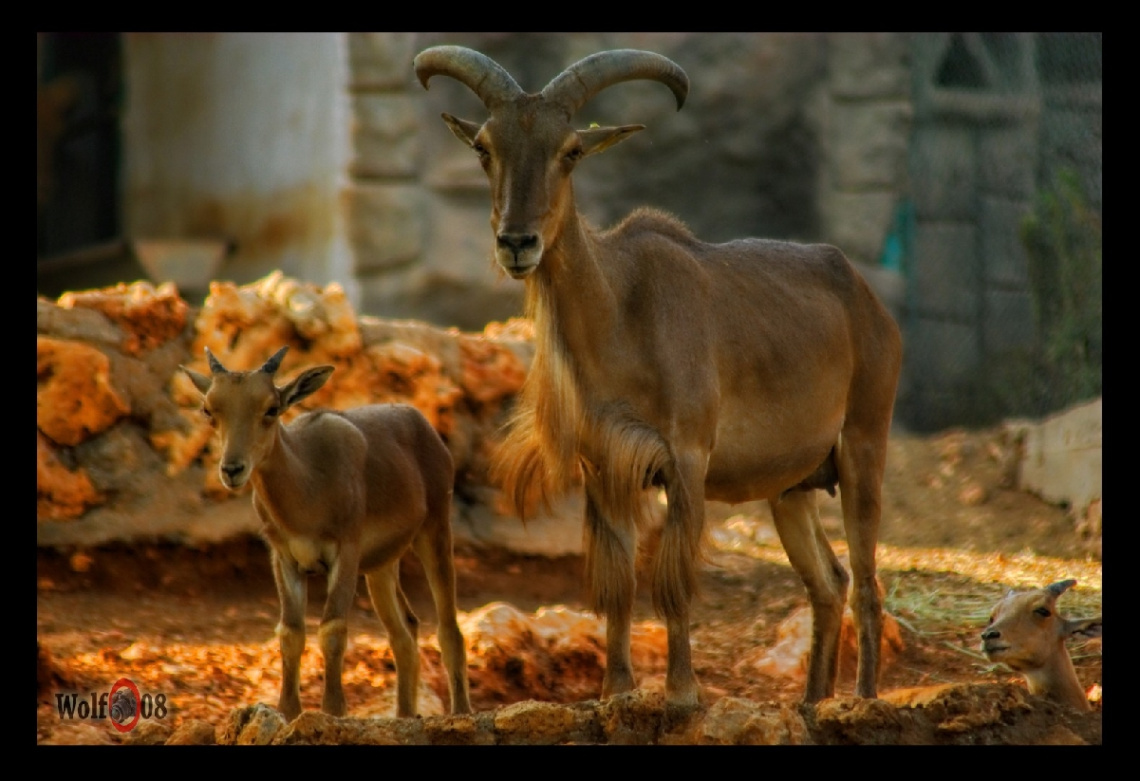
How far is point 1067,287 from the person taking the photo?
41.7ft

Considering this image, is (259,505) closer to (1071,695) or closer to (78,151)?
(1071,695)

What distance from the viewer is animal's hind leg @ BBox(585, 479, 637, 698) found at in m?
6.79

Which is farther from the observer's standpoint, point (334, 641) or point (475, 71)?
point (334, 641)

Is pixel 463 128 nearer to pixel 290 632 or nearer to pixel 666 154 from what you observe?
pixel 290 632

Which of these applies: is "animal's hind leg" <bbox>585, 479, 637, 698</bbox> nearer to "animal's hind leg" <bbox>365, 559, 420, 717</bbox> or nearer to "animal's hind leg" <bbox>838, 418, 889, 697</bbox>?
"animal's hind leg" <bbox>365, 559, 420, 717</bbox>

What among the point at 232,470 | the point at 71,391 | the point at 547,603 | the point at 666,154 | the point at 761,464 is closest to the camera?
the point at 232,470

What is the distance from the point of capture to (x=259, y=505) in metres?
7.02

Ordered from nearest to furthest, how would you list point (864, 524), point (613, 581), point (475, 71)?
point (475, 71)
point (613, 581)
point (864, 524)

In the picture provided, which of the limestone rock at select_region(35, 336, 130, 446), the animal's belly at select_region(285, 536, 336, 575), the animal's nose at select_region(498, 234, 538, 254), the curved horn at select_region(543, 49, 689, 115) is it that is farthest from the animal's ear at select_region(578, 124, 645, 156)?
the limestone rock at select_region(35, 336, 130, 446)

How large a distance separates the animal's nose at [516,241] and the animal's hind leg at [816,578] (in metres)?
2.41

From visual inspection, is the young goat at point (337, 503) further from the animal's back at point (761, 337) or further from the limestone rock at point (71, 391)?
the limestone rock at point (71, 391)

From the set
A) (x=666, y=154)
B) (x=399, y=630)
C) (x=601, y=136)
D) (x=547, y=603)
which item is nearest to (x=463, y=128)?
(x=601, y=136)

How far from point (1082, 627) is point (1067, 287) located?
5.78 m
